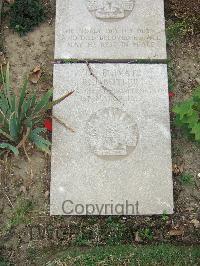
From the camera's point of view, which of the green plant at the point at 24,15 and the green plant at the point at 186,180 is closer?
the green plant at the point at 186,180

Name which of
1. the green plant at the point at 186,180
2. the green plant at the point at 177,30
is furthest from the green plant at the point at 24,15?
the green plant at the point at 186,180

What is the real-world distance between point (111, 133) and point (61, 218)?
32.5 inches

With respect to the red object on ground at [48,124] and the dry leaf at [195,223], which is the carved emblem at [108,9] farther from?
the dry leaf at [195,223]

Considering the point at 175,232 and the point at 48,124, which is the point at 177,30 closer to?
the point at 48,124

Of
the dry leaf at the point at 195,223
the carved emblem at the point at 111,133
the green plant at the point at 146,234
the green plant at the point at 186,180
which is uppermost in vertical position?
the carved emblem at the point at 111,133

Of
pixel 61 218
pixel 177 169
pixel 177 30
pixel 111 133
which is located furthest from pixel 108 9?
pixel 61 218

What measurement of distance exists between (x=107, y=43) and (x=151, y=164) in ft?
3.95

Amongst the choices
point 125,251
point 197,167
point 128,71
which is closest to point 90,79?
point 128,71

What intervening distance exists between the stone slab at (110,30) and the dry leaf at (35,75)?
0.23 m

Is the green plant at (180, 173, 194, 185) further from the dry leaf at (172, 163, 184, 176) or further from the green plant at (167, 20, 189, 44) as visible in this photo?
the green plant at (167, 20, 189, 44)

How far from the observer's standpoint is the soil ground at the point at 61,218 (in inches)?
161

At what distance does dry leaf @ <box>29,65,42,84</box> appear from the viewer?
4.61 metres

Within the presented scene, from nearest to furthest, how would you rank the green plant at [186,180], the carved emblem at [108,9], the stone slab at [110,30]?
the green plant at [186,180], the stone slab at [110,30], the carved emblem at [108,9]

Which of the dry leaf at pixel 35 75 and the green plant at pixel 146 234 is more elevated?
the dry leaf at pixel 35 75
